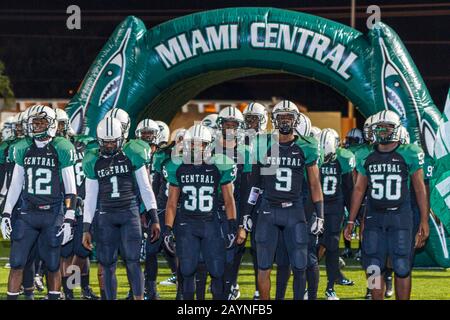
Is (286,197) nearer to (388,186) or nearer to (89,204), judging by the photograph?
(388,186)

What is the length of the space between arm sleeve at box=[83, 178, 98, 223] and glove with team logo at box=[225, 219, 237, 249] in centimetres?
121

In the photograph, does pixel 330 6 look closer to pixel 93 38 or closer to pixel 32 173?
pixel 93 38

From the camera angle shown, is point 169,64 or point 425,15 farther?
point 425,15

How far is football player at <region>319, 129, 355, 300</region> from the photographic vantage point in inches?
433

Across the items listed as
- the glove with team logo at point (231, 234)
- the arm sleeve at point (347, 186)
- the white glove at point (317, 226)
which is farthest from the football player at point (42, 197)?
the arm sleeve at point (347, 186)

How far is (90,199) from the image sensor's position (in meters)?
9.20

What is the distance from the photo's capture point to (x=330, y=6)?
38.2m

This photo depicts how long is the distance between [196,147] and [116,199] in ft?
2.71

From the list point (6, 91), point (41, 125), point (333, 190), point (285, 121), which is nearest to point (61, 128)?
point (41, 125)

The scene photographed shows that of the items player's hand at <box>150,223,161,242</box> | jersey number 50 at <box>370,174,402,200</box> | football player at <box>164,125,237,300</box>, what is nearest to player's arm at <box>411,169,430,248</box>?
jersey number 50 at <box>370,174,402,200</box>

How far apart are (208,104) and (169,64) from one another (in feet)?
46.4

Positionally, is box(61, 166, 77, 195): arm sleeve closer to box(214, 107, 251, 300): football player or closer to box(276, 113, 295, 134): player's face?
box(214, 107, 251, 300): football player

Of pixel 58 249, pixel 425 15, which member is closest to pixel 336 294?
pixel 58 249

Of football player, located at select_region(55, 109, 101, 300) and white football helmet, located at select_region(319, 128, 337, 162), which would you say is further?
white football helmet, located at select_region(319, 128, 337, 162)
